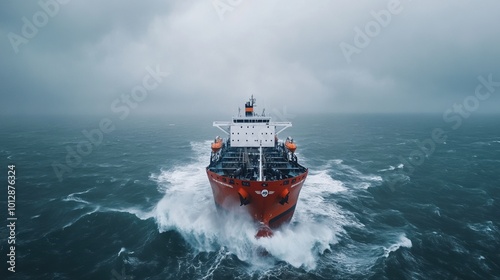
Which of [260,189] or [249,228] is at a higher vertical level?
[260,189]

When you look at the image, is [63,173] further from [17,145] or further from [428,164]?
[428,164]

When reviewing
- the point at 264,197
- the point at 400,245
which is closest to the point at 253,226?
the point at 264,197

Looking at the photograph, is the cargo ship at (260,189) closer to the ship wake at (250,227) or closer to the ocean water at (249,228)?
the ship wake at (250,227)

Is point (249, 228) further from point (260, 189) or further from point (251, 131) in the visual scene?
point (251, 131)

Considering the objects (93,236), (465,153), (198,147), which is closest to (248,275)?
(93,236)

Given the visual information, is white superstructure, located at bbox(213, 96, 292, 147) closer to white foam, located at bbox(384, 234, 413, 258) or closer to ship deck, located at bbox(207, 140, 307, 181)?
ship deck, located at bbox(207, 140, 307, 181)

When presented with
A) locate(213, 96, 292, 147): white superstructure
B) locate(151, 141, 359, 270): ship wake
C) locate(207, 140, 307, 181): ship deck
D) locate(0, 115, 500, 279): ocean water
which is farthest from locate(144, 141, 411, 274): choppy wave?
locate(213, 96, 292, 147): white superstructure

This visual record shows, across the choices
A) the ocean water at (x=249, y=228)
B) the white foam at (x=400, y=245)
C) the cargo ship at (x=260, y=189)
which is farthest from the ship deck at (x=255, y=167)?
the white foam at (x=400, y=245)

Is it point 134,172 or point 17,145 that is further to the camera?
point 17,145
